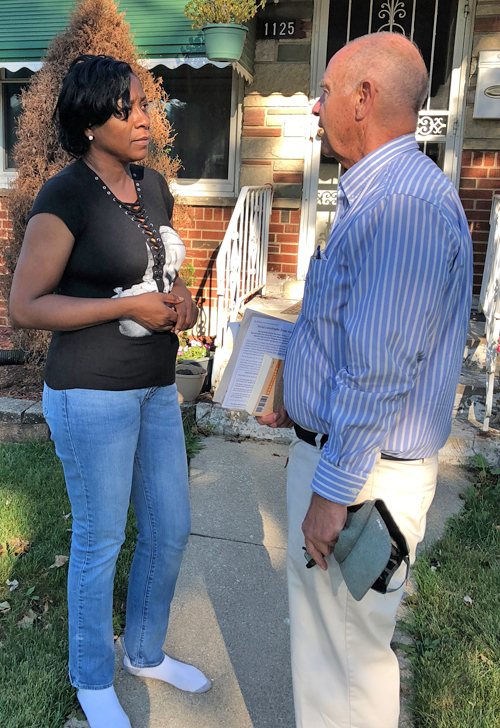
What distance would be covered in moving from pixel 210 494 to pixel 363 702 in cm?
237

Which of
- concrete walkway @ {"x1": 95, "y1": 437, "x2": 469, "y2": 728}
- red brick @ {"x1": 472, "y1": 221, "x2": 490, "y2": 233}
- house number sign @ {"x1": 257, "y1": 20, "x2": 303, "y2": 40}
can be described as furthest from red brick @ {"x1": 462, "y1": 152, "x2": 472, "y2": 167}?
concrete walkway @ {"x1": 95, "y1": 437, "x2": 469, "y2": 728}

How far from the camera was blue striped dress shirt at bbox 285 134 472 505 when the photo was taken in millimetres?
1303

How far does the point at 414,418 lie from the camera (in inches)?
57.7

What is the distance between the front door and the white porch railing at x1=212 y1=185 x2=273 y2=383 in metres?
0.83

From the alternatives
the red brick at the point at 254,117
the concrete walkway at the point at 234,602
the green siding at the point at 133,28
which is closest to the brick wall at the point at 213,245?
the red brick at the point at 254,117

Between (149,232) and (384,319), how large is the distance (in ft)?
3.20

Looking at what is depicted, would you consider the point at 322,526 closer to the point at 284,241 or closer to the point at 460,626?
the point at 460,626

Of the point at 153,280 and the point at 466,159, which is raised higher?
the point at 466,159

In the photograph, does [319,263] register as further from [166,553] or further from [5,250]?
[5,250]

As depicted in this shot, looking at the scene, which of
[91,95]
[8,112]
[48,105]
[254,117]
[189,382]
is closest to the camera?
[91,95]

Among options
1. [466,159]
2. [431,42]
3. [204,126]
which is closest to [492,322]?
[466,159]

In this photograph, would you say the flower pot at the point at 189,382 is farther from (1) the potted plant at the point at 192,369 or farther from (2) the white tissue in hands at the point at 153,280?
(2) the white tissue in hands at the point at 153,280

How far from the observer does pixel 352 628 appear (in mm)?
1542

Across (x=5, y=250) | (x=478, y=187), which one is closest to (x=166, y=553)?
(x=5, y=250)
